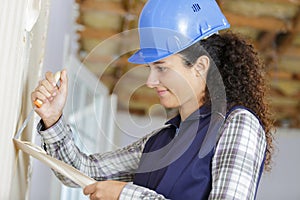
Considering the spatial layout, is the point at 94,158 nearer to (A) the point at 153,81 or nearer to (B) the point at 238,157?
(A) the point at 153,81

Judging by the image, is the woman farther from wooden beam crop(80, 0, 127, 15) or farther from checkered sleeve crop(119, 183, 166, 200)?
wooden beam crop(80, 0, 127, 15)

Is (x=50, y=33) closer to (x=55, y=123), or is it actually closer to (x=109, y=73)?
(x=55, y=123)

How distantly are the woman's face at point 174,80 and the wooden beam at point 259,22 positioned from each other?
11.0 ft

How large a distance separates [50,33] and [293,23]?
314 centimetres

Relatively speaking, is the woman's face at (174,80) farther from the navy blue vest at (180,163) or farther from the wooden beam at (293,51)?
the wooden beam at (293,51)

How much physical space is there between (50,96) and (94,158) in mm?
340

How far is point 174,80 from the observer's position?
132 cm

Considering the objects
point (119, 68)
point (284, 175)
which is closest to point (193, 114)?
point (119, 68)

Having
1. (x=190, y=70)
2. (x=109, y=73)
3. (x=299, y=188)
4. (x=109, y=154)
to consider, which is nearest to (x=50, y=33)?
(x=109, y=154)

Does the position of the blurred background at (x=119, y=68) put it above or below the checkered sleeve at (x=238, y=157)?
above

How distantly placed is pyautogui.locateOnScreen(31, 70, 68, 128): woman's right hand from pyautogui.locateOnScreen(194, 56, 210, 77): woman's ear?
33cm

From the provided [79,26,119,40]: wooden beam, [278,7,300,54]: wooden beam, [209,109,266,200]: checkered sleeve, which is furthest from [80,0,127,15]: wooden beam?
[209,109,266,200]: checkered sleeve

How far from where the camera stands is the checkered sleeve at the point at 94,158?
1.41 meters

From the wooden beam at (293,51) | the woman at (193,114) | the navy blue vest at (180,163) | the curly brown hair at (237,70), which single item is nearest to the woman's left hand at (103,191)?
the woman at (193,114)
